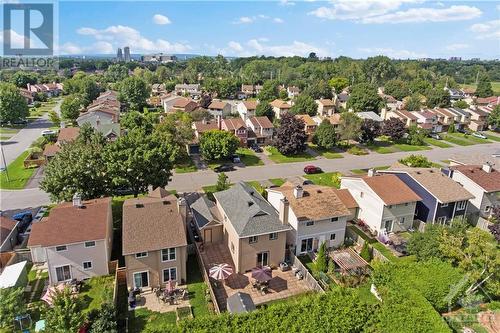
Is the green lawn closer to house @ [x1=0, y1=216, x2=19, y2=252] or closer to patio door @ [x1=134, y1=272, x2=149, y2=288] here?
patio door @ [x1=134, y1=272, x2=149, y2=288]

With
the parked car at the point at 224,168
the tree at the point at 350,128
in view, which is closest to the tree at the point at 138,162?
the parked car at the point at 224,168

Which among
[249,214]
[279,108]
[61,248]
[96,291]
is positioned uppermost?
[279,108]

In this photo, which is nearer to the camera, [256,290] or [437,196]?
[256,290]

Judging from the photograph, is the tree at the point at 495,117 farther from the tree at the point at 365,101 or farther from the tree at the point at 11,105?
the tree at the point at 11,105

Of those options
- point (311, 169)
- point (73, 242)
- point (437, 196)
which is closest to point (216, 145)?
point (311, 169)

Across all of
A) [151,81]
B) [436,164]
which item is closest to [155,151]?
[436,164]

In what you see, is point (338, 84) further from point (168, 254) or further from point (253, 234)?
point (168, 254)
